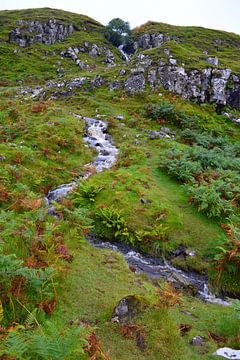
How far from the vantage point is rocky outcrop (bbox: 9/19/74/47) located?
6494 cm

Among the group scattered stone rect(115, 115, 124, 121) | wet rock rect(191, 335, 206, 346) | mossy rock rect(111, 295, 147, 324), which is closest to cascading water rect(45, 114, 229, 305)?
wet rock rect(191, 335, 206, 346)

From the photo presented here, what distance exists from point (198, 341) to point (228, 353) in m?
0.71

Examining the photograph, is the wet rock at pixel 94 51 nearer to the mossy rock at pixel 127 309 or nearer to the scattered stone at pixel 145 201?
the scattered stone at pixel 145 201

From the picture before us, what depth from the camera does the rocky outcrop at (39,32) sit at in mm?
64938

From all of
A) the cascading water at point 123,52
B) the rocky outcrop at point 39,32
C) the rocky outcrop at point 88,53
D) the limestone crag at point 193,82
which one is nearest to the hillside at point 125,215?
the limestone crag at point 193,82

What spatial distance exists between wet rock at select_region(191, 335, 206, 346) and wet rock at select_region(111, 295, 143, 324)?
1.44 metres

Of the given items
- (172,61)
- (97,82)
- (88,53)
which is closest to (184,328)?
(172,61)

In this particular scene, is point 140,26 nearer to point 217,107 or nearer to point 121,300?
point 217,107

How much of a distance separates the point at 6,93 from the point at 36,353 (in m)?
33.4

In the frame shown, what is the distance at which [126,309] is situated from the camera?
751 centimetres

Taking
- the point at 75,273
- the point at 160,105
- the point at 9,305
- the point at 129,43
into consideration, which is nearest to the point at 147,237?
the point at 75,273

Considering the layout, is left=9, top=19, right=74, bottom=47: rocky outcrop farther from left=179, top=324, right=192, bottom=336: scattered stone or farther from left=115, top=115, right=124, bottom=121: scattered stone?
left=179, top=324, right=192, bottom=336: scattered stone

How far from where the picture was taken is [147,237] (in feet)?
40.4

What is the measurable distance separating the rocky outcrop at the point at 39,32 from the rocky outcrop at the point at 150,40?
53.2ft
